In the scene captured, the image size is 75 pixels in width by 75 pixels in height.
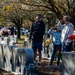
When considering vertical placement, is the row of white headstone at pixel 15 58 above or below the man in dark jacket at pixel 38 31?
below

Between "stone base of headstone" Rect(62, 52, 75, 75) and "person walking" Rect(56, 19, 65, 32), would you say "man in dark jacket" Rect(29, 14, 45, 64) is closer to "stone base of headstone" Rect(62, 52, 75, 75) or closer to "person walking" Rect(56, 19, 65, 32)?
"person walking" Rect(56, 19, 65, 32)

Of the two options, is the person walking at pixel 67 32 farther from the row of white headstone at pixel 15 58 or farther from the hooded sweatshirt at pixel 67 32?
the row of white headstone at pixel 15 58

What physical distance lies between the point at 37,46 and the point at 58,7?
4140 mm

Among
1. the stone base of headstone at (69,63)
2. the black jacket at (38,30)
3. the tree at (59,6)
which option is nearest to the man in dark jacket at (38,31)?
the black jacket at (38,30)

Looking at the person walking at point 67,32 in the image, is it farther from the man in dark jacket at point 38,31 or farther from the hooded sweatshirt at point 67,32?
the man in dark jacket at point 38,31

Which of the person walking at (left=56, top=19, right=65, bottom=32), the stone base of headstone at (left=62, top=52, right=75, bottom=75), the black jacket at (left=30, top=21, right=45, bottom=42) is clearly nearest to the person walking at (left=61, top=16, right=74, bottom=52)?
the person walking at (left=56, top=19, right=65, bottom=32)

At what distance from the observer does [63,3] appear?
14.7 metres

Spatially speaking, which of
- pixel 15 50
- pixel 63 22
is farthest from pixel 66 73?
pixel 63 22

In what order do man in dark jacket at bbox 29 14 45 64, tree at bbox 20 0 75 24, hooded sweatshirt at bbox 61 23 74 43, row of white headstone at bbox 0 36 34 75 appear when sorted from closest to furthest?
row of white headstone at bbox 0 36 34 75 < hooded sweatshirt at bbox 61 23 74 43 < man in dark jacket at bbox 29 14 45 64 < tree at bbox 20 0 75 24

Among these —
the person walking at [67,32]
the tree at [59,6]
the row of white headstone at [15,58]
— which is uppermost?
the tree at [59,6]

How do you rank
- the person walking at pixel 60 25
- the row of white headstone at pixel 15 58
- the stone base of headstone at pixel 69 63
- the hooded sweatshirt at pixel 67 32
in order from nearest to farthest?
the stone base of headstone at pixel 69 63
the row of white headstone at pixel 15 58
the hooded sweatshirt at pixel 67 32
the person walking at pixel 60 25

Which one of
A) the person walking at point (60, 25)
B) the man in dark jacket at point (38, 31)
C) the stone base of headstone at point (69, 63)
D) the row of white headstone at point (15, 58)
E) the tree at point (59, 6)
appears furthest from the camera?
the tree at point (59, 6)

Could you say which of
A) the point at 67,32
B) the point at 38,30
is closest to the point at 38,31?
the point at 38,30

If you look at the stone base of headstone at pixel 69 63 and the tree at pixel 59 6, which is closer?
the stone base of headstone at pixel 69 63
